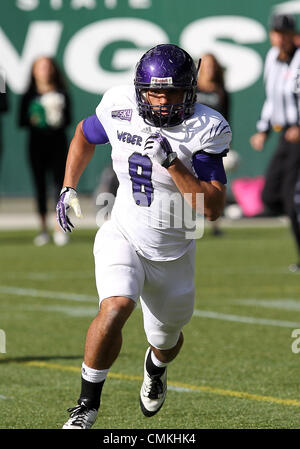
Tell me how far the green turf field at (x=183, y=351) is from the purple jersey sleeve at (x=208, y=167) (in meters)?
1.05

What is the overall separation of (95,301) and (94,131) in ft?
11.7

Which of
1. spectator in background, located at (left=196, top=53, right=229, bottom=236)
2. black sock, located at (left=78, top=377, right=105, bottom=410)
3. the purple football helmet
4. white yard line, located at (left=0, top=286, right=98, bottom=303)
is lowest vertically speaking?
spectator in background, located at (left=196, top=53, right=229, bottom=236)

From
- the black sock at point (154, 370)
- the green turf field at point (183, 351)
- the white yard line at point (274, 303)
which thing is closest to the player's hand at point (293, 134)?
the green turf field at point (183, 351)

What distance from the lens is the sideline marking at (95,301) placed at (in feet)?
24.9

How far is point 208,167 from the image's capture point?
15.7 feet

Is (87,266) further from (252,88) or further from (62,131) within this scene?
(252,88)

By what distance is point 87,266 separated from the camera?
10867 mm

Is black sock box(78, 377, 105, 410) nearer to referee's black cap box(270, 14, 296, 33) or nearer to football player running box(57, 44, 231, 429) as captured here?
football player running box(57, 44, 231, 429)

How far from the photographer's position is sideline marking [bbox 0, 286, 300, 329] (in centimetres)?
759

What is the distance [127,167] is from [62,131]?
27.3 ft

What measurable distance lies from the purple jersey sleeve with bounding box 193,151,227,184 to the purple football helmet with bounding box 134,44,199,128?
0.19 metres

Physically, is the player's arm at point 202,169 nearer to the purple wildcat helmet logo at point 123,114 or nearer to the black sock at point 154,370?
the purple wildcat helmet logo at point 123,114

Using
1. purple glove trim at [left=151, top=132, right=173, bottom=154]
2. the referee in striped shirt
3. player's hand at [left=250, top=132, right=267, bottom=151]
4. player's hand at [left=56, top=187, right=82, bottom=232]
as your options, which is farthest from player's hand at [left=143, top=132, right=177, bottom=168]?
the referee in striped shirt

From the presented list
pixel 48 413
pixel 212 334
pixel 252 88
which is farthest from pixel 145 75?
pixel 252 88
